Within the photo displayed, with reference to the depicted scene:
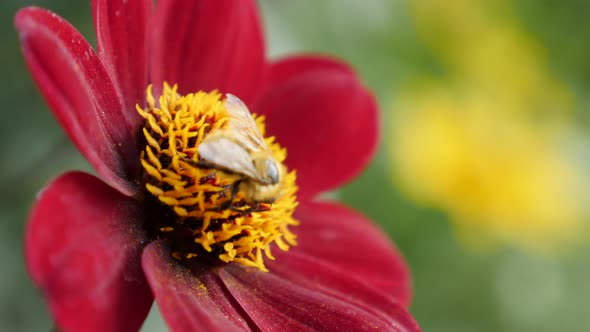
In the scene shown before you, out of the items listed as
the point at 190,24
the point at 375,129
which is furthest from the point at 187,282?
the point at 375,129

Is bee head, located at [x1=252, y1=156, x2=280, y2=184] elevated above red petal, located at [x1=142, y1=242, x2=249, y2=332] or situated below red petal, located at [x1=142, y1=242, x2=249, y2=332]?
above

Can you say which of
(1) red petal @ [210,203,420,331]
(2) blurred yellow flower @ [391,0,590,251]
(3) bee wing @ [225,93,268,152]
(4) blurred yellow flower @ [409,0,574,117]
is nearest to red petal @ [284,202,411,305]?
(1) red petal @ [210,203,420,331]

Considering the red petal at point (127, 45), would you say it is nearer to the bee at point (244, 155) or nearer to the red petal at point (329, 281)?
the bee at point (244, 155)

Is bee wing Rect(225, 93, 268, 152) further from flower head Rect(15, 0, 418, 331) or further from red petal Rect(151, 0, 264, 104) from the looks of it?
red petal Rect(151, 0, 264, 104)

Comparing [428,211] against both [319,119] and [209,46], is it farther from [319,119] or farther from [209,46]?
[209,46]

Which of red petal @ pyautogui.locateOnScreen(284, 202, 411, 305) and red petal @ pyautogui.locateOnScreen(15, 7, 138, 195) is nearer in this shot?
red petal @ pyautogui.locateOnScreen(15, 7, 138, 195)

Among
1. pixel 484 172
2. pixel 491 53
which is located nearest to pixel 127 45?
pixel 484 172
